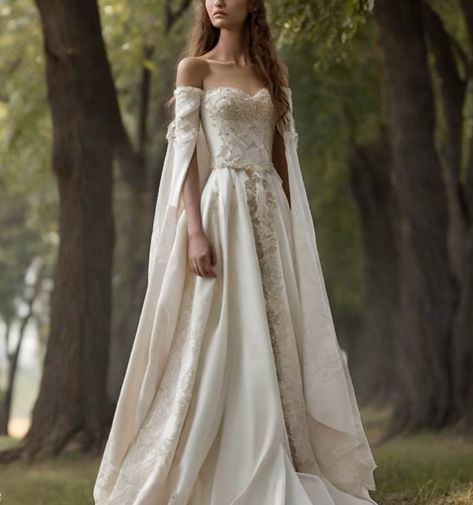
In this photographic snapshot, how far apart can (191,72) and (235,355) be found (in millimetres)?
1578

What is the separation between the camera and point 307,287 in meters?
6.36

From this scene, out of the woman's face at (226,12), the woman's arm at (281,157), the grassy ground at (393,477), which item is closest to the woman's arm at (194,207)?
the woman's face at (226,12)

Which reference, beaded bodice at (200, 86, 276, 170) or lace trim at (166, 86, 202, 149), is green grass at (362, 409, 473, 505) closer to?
beaded bodice at (200, 86, 276, 170)

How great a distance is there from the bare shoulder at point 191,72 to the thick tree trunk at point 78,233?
15.6 feet

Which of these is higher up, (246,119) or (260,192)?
(246,119)

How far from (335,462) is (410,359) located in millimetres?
7014

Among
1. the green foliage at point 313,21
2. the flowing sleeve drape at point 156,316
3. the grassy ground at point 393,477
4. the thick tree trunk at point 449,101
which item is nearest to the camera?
the flowing sleeve drape at point 156,316

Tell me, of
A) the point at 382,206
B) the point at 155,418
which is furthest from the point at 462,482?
the point at 382,206

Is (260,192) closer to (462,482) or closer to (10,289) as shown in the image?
(462,482)

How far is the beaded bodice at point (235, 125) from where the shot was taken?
20.7ft

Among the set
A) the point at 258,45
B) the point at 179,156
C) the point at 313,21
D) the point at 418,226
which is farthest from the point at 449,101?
the point at 179,156

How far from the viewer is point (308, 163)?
67.7 ft

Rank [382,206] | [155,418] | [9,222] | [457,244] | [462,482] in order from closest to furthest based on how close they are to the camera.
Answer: [155,418]
[462,482]
[457,244]
[382,206]
[9,222]
